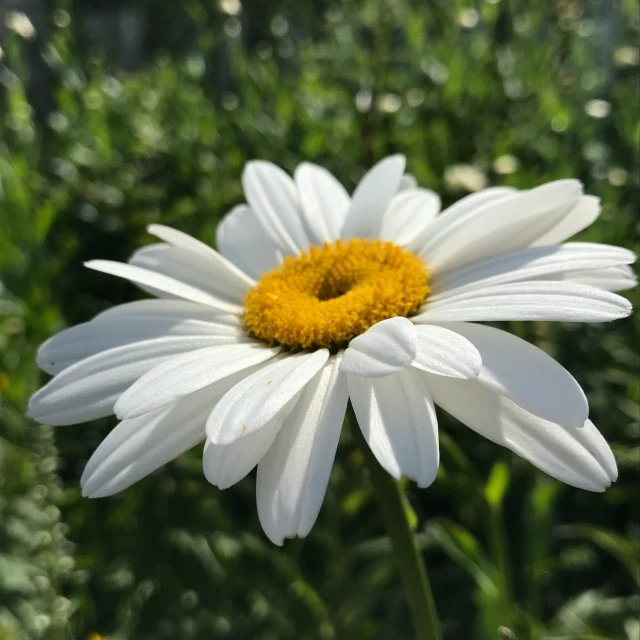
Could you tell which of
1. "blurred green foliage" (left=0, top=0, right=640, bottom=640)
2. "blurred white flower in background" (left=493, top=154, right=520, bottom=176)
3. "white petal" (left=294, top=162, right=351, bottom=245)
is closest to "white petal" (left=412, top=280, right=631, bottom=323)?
"blurred green foliage" (left=0, top=0, right=640, bottom=640)

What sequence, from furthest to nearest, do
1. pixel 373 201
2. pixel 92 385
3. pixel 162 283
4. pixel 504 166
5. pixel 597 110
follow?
pixel 597 110 < pixel 504 166 < pixel 373 201 < pixel 162 283 < pixel 92 385

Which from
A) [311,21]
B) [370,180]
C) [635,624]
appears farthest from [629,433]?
[311,21]

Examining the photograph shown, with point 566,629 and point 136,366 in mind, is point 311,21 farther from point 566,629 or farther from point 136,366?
point 566,629

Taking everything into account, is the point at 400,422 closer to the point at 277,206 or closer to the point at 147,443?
the point at 147,443

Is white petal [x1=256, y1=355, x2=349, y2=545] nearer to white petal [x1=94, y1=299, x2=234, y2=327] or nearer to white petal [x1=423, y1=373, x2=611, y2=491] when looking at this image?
white petal [x1=423, y1=373, x2=611, y2=491]

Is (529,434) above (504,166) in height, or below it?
above

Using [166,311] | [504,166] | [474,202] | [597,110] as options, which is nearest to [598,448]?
[474,202]
